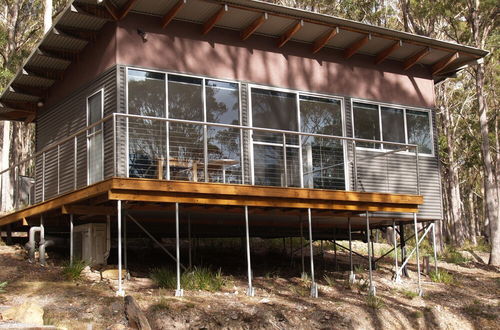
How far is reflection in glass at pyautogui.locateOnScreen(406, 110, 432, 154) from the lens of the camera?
17312 millimetres

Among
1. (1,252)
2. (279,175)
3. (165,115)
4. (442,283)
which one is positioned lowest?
(442,283)

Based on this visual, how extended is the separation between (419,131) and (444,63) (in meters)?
1.86

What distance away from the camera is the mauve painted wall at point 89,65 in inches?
546

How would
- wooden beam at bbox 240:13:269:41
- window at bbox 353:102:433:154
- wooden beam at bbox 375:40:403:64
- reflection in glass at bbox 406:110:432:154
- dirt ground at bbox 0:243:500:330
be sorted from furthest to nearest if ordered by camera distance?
reflection in glass at bbox 406:110:432:154
window at bbox 353:102:433:154
wooden beam at bbox 375:40:403:64
wooden beam at bbox 240:13:269:41
dirt ground at bbox 0:243:500:330

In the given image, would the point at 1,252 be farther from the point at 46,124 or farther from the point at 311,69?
the point at 311,69

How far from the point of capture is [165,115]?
13.8 m

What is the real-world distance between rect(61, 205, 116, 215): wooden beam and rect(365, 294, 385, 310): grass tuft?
5.30 m

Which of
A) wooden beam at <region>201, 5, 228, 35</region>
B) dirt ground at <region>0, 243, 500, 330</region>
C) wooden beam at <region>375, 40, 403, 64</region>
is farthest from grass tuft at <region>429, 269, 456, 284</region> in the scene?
wooden beam at <region>201, 5, 228, 35</region>

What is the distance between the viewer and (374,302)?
44.1 feet

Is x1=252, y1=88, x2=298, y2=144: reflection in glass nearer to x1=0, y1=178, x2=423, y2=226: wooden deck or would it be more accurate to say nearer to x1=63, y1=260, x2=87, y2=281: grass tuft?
x1=0, y1=178, x2=423, y2=226: wooden deck

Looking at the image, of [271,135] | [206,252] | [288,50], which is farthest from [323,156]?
[206,252]

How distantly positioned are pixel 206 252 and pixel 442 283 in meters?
Result: 6.23

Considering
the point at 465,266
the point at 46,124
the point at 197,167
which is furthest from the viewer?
the point at 465,266

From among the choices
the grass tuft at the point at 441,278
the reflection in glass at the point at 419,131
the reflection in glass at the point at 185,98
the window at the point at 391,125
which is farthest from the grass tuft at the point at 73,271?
the grass tuft at the point at 441,278
